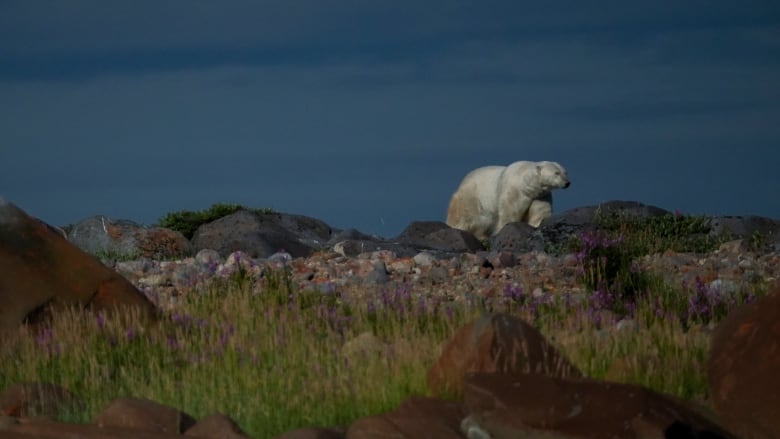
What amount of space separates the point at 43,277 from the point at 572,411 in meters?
5.32

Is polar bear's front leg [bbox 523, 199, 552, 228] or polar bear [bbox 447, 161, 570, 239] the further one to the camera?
polar bear's front leg [bbox 523, 199, 552, 228]

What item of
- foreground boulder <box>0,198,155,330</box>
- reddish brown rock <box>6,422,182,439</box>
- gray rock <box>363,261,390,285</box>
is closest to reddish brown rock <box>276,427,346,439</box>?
reddish brown rock <box>6,422,182,439</box>

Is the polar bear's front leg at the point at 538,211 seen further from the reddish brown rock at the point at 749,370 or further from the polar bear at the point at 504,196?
the reddish brown rock at the point at 749,370

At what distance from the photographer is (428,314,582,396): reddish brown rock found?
6.33 m

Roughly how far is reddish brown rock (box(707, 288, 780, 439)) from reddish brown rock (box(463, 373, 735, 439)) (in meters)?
0.48

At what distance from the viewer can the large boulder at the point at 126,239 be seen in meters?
19.8

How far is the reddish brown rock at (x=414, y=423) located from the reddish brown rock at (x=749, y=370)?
147 centimetres

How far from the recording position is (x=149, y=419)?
20.0ft

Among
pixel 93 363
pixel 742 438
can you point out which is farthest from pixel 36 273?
pixel 742 438

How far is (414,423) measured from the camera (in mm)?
5574

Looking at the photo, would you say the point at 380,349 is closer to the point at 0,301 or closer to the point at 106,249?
the point at 0,301

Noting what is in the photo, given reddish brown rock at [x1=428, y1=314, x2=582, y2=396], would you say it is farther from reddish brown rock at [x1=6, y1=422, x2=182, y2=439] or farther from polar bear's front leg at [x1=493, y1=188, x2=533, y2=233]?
polar bear's front leg at [x1=493, y1=188, x2=533, y2=233]

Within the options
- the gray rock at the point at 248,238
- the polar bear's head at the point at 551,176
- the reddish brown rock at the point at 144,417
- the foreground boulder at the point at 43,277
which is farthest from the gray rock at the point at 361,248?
the reddish brown rock at the point at 144,417

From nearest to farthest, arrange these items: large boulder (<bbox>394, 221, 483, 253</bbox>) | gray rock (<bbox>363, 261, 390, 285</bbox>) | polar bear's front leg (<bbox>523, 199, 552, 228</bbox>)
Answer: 1. gray rock (<bbox>363, 261, 390, 285</bbox>)
2. large boulder (<bbox>394, 221, 483, 253</bbox>)
3. polar bear's front leg (<bbox>523, 199, 552, 228</bbox>)
